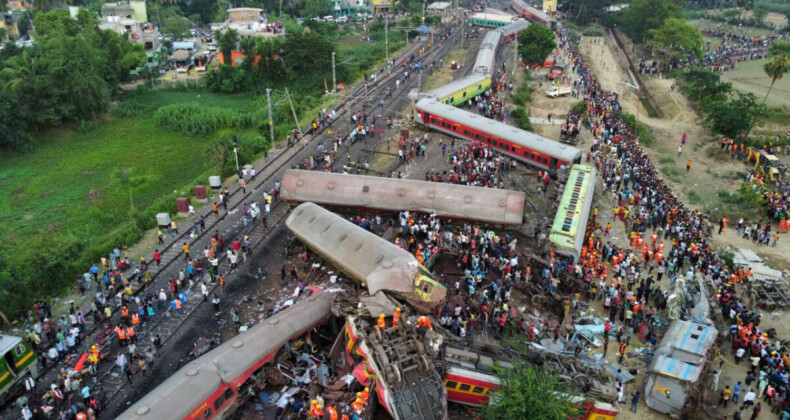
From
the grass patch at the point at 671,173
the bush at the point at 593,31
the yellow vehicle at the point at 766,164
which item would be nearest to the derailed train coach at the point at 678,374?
the grass patch at the point at 671,173

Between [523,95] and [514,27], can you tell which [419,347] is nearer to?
[523,95]

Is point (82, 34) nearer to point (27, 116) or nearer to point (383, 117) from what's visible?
point (27, 116)

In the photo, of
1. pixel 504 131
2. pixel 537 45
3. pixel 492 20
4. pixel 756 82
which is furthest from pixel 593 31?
pixel 504 131

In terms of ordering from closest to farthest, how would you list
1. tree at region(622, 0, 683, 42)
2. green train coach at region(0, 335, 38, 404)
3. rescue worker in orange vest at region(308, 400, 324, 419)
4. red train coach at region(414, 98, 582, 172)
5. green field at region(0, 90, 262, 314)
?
rescue worker in orange vest at region(308, 400, 324, 419) → green train coach at region(0, 335, 38, 404) → green field at region(0, 90, 262, 314) → red train coach at region(414, 98, 582, 172) → tree at region(622, 0, 683, 42)

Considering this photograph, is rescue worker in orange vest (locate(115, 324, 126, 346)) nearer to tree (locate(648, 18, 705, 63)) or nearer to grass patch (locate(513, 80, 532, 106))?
grass patch (locate(513, 80, 532, 106))

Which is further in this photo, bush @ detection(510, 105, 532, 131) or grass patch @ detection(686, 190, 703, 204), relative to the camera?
bush @ detection(510, 105, 532, 131)

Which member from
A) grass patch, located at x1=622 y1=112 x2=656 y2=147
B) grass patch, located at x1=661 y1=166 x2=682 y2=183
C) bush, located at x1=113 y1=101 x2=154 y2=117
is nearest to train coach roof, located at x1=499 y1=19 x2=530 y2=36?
grass patch, located at x1=622 y1=112 x2=656 y2=147

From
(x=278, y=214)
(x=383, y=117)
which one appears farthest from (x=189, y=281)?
(x=383, y=117)

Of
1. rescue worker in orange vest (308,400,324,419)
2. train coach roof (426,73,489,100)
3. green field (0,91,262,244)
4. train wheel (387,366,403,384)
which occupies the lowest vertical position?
green field (0,91,262,244)
